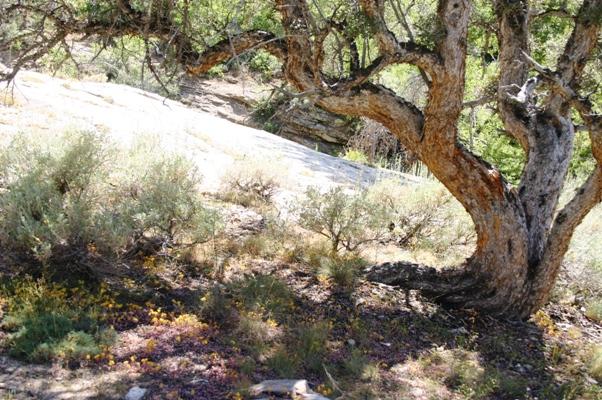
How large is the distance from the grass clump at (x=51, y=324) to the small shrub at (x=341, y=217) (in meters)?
2.60

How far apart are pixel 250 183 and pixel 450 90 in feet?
12.2

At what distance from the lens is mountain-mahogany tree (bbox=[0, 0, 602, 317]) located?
4.70 meters

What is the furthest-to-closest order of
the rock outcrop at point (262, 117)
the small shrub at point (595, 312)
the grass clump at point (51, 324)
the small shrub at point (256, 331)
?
1. the rock outcrop at point (262, 117)
2. the small shrub at point (595, 312)
3. the small shrub at point (256, 331)
4. the grass clump at point (51, 324)

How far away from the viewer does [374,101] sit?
4.98 metres

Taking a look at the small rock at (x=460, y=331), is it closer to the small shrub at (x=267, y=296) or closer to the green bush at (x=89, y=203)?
the small shrub at (x=267, y=296)

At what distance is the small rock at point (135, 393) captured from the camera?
11.7ft

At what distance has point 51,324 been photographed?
415 centimetres

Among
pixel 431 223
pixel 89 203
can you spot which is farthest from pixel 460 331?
pixel 89 203

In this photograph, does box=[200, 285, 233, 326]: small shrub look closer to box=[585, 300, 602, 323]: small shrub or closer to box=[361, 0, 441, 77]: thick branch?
box=[361, 0, 441, 77]: thick branch

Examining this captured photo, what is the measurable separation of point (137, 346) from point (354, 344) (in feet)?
5.38

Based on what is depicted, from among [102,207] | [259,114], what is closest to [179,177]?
[102,207]

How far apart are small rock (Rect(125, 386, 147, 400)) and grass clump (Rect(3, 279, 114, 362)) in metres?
0.49

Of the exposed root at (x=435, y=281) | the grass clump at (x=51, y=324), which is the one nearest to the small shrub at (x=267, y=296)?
the exposed root at (x=435, y=281)

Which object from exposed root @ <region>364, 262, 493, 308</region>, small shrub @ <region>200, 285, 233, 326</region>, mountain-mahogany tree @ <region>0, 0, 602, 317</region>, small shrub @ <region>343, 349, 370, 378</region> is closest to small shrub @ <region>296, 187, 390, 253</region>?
exposed root @ <region>364, 262, 493, 308</region>
